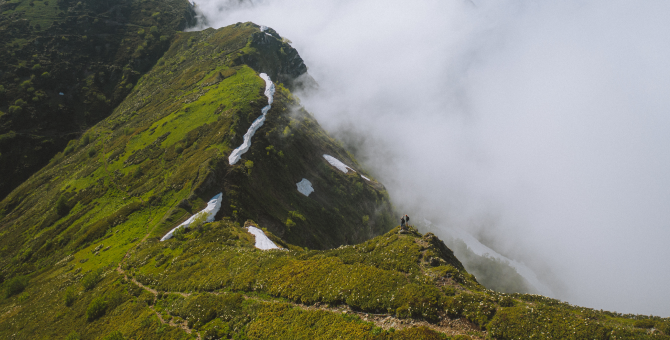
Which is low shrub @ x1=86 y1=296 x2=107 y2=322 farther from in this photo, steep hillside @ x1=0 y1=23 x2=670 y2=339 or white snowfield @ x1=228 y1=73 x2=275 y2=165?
white snowfield @ x1=228 y1=73 x2=275 y2=165

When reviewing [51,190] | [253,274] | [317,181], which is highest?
[317,181]

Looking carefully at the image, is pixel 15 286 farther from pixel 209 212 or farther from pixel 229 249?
pixel 229 249

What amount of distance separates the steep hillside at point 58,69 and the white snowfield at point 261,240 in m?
128

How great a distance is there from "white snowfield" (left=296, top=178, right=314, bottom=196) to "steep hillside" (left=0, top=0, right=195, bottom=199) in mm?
117802

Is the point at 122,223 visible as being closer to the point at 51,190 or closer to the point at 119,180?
the point at 119,180

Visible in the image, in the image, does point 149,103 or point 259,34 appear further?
point 259,34

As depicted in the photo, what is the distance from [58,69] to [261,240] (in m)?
178

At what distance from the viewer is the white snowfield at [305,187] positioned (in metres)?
74.6

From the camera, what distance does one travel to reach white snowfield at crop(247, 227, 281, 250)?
39.9 m

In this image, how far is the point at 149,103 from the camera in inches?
4766

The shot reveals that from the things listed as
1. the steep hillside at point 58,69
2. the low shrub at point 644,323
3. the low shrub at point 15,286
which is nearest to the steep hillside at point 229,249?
the low shrub at point 644,323

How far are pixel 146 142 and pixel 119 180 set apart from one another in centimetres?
1615

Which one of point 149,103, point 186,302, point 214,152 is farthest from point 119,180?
point 149,103

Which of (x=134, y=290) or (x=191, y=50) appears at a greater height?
(x=191, y=50)
